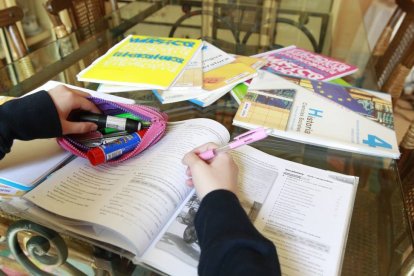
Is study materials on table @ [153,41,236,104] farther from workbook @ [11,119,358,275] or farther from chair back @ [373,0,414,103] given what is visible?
chair back @ [373,0,414,103]

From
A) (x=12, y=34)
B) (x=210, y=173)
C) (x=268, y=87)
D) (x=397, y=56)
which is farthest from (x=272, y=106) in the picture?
(x=12, y=34)

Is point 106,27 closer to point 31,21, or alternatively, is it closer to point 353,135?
point 353,135

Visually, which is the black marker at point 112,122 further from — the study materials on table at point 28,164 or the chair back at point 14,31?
the chair back at point 14,31

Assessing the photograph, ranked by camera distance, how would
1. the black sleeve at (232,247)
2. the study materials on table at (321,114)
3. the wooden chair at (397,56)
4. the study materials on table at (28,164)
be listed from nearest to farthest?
the black sleeve at (232,247) → the study materials on table at (28,164) → the study materials on table at (321,114) → the wooden chair at (397,56)

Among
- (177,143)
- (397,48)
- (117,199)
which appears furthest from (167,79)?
(397,48)

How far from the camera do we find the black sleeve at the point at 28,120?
526mm

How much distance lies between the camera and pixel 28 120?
534mm

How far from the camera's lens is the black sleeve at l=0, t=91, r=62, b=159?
53 centimetres

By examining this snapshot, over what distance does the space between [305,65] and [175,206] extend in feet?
2.03

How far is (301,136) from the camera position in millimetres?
642

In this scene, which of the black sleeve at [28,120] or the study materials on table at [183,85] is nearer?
the black sleeve at [28,120]

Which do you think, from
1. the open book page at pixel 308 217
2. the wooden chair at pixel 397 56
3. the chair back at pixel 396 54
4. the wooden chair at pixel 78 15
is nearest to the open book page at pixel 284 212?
the open book page at pixel 308 217

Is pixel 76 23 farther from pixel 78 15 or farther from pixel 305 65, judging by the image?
pixel 305 65

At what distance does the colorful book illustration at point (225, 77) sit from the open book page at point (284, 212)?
0.64 ft
